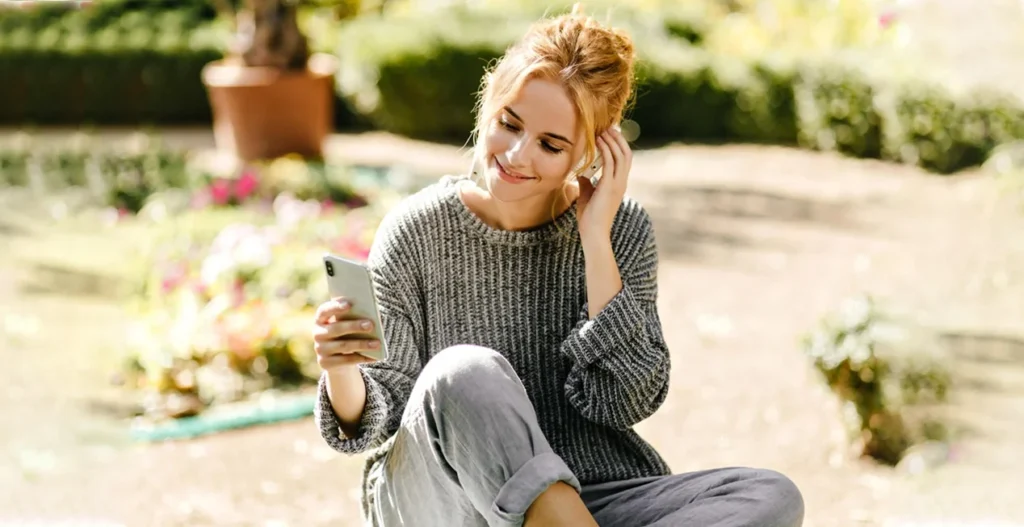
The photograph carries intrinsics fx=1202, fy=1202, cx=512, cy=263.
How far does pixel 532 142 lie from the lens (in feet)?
8.23

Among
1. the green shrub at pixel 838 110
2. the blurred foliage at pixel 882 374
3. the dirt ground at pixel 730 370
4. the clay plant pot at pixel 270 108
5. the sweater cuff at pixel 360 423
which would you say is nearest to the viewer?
the sweater cuff at pixel 360 423

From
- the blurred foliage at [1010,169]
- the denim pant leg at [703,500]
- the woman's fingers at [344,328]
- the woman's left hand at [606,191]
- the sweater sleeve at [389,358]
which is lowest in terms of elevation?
the blurred foliage at [1010,169]

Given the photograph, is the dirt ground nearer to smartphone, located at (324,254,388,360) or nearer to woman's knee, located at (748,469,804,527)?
woman's knee, located at (748,469,804,527)

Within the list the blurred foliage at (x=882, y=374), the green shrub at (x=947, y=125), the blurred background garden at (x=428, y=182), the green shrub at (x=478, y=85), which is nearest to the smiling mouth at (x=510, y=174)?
the blurred background garden at (x=428, y=182)

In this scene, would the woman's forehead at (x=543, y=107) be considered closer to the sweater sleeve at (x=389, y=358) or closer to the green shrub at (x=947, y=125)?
the sweater sleeve at (x=389, y=358)


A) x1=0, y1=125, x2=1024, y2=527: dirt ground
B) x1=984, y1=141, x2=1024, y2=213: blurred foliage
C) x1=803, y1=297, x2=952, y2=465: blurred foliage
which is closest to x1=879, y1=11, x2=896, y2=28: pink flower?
x1=0, y1=125, x2=1024, y2=527: dirt ground

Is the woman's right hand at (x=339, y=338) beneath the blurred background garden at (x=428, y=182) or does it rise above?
above

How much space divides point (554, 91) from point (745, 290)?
15.9 feet

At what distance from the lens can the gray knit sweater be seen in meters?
2.55

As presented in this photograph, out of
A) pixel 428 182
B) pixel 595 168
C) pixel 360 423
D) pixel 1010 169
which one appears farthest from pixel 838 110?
pixel 360 423

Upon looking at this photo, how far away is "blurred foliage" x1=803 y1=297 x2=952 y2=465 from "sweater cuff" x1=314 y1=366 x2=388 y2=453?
88.2 inches

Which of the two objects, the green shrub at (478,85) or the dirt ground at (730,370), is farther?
the green shrub at (478,85)

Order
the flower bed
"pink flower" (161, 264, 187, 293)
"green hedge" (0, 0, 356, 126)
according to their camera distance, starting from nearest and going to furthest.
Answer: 1. the flower bed
2. "pink flower" (161, 264, 187, 293)
3. "green hedge" (0, 0, 356, 126)

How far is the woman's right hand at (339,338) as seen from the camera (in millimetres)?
2324
